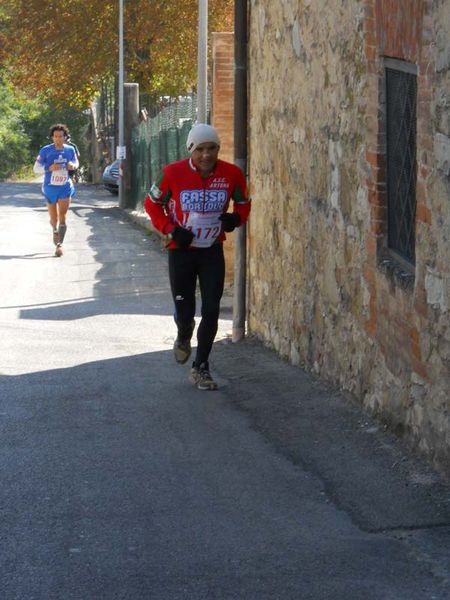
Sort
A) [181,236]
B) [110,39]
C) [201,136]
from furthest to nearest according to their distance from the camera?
[110,39] → [181,236] → [201,136]

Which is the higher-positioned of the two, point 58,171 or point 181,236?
point 181,236

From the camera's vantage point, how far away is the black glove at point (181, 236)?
913cm

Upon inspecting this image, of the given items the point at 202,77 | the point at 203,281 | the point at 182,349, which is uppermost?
the point at 202,77

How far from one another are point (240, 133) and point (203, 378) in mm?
3325

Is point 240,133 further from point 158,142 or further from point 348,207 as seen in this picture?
point 158,142

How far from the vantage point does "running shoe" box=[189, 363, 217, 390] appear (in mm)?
9375

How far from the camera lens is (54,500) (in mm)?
6254

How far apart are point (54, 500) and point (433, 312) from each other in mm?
2051

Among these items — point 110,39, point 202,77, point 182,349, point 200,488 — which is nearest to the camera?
point 200,488

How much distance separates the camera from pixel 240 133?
12023 mm

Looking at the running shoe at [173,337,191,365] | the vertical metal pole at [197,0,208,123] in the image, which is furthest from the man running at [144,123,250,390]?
the vertical metal pole at [197,0,208,123]

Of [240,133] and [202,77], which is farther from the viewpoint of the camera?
[202,77]

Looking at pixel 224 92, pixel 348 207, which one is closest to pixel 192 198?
pixel 348 207

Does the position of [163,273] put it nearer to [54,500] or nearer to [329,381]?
[329,381]
